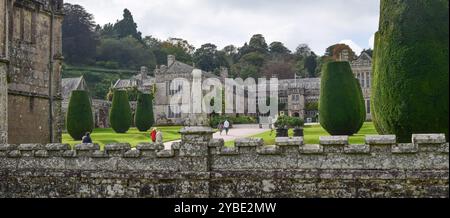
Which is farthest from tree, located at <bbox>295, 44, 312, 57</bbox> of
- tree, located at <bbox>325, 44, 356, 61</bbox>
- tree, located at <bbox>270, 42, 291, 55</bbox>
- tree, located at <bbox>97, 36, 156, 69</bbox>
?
tree, located at <bbox>97, 36, 156, 69</bbox>

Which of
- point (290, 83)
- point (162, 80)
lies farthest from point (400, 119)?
point (290, 83)

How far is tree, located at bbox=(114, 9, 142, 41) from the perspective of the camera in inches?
4006

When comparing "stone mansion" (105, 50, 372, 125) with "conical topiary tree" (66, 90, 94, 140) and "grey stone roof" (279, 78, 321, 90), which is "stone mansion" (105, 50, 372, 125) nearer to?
"grey stone roof" (279, 78, 321, 90)

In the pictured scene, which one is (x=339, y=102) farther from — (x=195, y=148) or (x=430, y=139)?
(x=195, y=148)

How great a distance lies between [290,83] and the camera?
73.1 metres

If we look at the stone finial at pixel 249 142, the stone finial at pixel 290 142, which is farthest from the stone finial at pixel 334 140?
the stone finial at pixel 249 142

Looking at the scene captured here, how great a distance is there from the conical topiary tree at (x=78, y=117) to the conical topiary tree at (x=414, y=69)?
928 inches

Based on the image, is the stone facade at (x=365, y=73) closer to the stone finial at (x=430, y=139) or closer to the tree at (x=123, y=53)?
the tree at (x=123, y=53)

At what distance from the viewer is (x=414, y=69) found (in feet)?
34.6

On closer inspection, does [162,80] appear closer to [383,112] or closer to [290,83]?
[290,83]

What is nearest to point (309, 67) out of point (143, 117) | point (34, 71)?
Result: point (143, 117)

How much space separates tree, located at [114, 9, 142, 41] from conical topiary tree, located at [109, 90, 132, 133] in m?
65.4

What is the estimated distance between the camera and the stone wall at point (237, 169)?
8.77 meters

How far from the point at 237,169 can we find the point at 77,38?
80.4 meters
